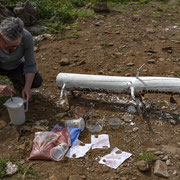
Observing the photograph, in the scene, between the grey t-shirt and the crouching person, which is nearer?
the crouching person

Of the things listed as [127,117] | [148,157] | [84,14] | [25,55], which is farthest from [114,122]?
[84,14]

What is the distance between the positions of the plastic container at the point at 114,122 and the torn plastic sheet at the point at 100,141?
Result: 0.21 meters

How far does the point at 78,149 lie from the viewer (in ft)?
9.01

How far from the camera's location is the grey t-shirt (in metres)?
3.13

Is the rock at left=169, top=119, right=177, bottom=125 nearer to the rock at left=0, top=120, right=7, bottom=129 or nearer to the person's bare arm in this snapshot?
the person's bare arm

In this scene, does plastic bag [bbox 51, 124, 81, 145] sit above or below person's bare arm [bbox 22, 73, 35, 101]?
below

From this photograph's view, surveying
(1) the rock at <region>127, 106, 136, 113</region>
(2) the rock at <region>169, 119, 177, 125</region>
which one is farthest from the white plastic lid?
(2) the rock at <region>169, 119, 177, 125</region>

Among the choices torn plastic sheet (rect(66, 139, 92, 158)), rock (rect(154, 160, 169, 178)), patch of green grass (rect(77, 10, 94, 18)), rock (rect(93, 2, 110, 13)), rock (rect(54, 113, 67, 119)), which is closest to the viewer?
rock (rect(154, 160, 169, 178))

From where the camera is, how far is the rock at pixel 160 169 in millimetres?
2404

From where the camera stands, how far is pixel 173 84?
318cm

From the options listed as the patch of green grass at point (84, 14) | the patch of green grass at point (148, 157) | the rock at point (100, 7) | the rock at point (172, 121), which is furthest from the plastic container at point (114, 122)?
the rock at point (100, 7)

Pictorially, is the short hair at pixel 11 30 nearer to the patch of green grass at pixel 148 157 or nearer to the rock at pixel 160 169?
the patch of green grass at pixel 148 157

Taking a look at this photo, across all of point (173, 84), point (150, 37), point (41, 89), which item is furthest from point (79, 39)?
point (173, 84)

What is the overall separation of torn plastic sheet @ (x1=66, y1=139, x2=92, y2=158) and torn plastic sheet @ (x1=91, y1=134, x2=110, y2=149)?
0.07 m
